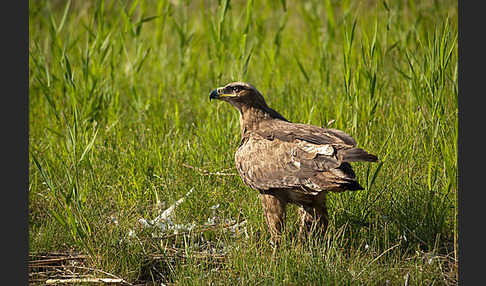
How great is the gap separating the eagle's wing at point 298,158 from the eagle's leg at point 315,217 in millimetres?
285

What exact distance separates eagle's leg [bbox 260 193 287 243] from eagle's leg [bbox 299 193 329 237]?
180 millimetres

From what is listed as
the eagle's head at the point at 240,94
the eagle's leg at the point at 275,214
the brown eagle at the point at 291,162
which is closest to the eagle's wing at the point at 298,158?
the brown eagle at the point at 291,162

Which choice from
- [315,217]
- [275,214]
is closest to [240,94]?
[275,214]

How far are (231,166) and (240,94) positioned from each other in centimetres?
77

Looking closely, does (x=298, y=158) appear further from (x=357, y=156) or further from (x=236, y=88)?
(x=236, y=88)

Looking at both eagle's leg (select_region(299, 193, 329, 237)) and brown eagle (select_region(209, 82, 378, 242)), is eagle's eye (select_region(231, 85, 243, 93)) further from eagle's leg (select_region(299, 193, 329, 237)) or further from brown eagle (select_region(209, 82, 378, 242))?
eagle's leg (select_region(299, 193, 329, 237))

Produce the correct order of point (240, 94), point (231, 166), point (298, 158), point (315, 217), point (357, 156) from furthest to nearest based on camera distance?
point (231, 166) → point (240, 94) → point (315, 217) → point (298, 158) → point (357, 156)

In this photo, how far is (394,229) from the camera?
4059 mm

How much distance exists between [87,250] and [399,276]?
6.88ft

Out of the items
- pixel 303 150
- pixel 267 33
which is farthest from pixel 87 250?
pixel 267 33

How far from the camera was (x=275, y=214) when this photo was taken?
13.0 feet

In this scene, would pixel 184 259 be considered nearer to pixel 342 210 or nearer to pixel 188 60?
pixel 342 210

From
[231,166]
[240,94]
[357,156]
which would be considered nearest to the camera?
[357,156]

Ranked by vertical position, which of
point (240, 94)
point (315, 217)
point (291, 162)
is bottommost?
point (315, 217)
